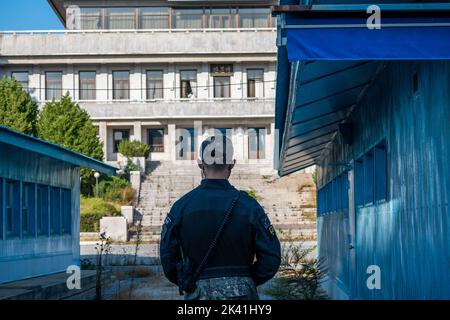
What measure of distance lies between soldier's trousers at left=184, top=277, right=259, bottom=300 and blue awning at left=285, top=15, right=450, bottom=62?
157 centimetres

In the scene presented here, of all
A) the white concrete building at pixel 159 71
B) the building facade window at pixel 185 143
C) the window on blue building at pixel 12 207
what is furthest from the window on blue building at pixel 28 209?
the building facade window at pixel 185 143

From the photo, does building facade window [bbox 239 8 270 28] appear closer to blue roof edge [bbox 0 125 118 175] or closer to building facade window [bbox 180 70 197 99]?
building facade window [bbox 180 70 197 99]

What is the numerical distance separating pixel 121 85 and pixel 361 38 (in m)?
60.1

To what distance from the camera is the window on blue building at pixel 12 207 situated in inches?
725

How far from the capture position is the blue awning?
626 centimetres

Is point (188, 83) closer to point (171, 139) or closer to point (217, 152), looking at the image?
point (171, 139)

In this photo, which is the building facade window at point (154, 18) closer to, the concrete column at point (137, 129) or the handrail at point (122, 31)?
the handrail at point (122, 31)
